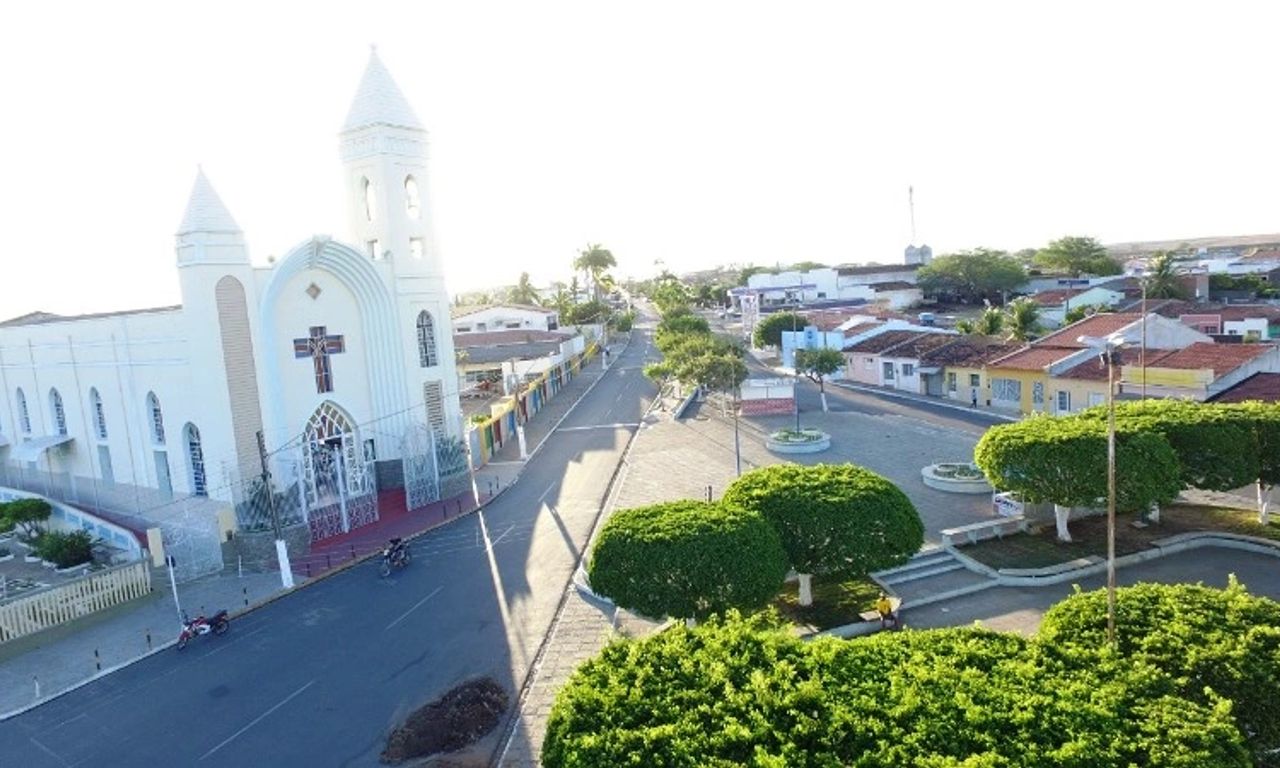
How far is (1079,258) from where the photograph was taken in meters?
101

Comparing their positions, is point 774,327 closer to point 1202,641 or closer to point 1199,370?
point 1199,370

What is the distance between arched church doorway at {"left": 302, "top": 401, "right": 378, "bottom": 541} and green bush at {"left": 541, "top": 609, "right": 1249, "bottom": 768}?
20.3 m

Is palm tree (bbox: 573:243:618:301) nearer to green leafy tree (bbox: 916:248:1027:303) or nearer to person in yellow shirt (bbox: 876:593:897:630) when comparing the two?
green leafy tree (bbox: 916:248:1027:303)

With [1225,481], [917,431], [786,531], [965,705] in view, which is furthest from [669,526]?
[917,431]

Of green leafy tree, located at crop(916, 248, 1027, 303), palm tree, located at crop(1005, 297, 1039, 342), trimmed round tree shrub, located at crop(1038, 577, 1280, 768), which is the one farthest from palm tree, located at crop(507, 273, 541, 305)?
trimmed round tree shrub, located at crop(1038, 577, 1280, 768)

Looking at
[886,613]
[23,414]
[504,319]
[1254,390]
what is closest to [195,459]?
[23,414]

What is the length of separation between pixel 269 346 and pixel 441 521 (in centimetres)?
→ 860

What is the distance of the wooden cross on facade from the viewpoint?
29.5m

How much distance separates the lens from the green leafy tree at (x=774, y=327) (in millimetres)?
64062

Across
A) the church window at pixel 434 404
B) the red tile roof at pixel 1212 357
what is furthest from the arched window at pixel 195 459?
the red tile roof at pixel 1212 357

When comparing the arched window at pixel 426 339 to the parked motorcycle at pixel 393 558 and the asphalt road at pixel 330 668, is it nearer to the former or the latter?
the asphalt road at pixel 330 668

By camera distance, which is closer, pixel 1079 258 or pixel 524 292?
pixel 1079 258

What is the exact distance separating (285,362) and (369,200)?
7814mm

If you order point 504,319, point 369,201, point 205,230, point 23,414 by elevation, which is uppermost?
point 369,201
